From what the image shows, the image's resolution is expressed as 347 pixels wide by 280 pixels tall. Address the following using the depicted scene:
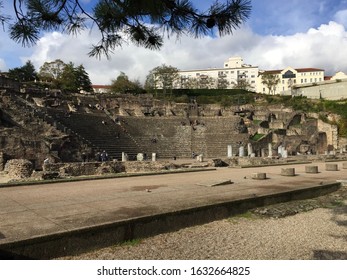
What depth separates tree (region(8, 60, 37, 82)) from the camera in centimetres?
6462

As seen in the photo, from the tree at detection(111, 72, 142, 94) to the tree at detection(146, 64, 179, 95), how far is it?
3.36m

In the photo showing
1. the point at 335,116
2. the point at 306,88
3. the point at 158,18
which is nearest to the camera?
the point at 158,18

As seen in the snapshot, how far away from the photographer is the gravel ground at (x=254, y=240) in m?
4.56

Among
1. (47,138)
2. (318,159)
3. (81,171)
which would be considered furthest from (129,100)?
(81,171)

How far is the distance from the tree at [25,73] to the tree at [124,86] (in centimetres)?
1709

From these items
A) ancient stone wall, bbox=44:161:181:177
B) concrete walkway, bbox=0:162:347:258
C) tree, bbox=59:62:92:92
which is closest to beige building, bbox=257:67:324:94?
tree, bbox=59:62:92:92

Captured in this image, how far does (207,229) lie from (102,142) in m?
28.1

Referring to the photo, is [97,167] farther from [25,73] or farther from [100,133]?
[25,73]

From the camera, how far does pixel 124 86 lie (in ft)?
242

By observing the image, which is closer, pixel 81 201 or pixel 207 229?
pixel 207 229

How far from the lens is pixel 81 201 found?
718cm

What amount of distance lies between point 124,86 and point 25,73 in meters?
20.3

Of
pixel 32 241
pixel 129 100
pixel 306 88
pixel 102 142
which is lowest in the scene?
pixel 32 241

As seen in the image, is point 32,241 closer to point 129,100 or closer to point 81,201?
point 81,201
